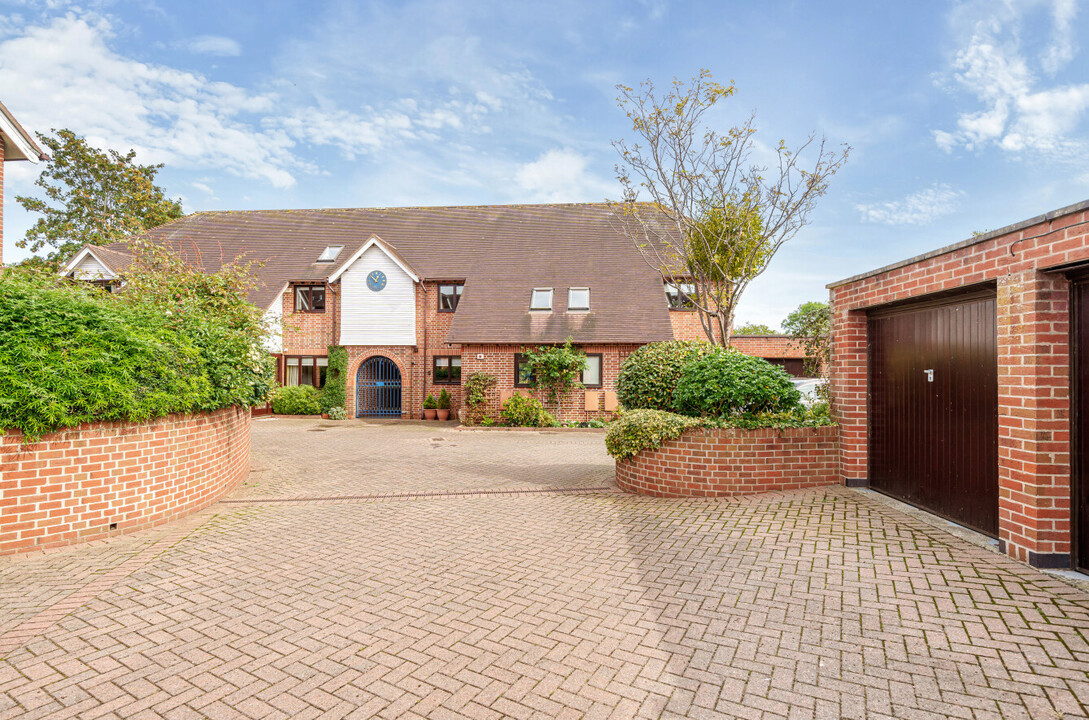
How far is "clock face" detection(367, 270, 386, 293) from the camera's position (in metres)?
21.0

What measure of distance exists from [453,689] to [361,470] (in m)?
7.17

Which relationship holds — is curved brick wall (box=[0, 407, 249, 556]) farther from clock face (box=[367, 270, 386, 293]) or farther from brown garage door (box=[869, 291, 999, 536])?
clock face (box=[367, 270, 386, 293])

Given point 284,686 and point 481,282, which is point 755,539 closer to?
point 284,686

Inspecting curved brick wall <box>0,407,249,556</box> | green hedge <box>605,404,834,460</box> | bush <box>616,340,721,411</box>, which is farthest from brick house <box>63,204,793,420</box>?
curved brick wall <box>0,407,249,556</box>

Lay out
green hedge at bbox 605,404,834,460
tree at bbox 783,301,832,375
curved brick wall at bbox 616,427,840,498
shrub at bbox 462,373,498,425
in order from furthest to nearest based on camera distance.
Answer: shrub at bbox 462,373,498,425 < tree at bbox 783,301,832,375 < green hedge at bbox 605,404,834,460 < curved brick wall at bbox 616,427,840,498

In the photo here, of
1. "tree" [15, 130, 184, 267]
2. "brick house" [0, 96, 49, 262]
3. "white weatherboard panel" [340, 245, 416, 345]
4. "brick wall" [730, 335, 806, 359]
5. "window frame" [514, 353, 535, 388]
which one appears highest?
"tree" [15, 130, 184, 267]

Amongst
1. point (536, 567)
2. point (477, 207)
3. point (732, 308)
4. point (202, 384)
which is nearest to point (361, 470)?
point (202, 384)

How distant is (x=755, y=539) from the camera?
5312mm

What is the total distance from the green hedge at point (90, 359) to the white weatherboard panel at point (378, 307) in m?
14.0

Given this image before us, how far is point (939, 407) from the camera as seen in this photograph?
572 cm

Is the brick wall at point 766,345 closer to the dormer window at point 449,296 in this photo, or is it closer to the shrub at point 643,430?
the dormer window at point 449,296

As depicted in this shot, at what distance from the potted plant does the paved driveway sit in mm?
13742

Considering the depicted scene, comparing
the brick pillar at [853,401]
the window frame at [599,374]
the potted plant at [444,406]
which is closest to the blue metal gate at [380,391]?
the potted plant at [444,406]

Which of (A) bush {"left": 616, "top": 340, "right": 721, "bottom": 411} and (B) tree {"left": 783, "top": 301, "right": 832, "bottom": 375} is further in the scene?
(B) tree {"left": 783, "top": 301, "right": 832, "bottom": 375}
